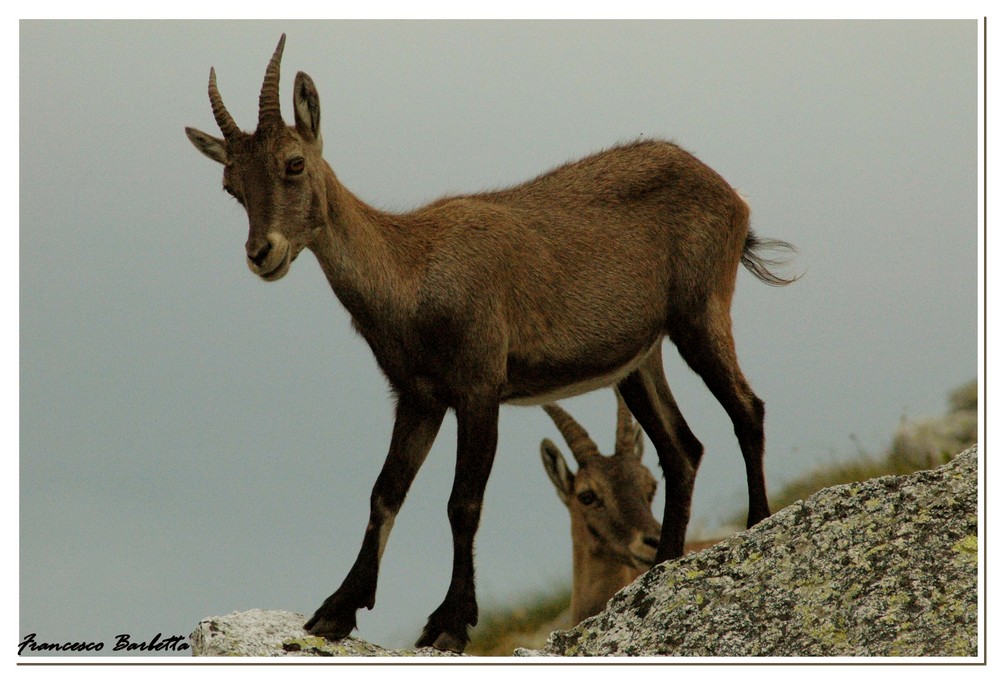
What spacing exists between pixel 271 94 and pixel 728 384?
13.0ft

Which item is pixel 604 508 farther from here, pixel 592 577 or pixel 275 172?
pixel 275 172

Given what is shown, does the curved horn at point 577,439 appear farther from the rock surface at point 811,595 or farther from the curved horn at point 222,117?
the curved horn at point 222,117

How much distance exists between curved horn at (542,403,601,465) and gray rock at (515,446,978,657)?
245 centimetres

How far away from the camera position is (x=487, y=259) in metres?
8.55

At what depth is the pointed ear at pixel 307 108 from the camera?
7863 millimetres

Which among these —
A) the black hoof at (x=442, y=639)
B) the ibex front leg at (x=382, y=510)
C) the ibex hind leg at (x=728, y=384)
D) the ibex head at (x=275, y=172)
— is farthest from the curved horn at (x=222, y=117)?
the ibex hind leg at (x=728, y=384)

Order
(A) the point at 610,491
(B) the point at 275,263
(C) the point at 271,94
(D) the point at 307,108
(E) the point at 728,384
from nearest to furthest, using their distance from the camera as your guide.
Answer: (B) the point at 275,263
(C) the point at 271,94
(D) the point at 307,108
(E) the point at 728,384
(A) the point at 610,491

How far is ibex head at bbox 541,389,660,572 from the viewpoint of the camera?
10258mm

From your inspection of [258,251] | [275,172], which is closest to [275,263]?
[258,251]

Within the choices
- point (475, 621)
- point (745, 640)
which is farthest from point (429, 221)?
point (745, 640)

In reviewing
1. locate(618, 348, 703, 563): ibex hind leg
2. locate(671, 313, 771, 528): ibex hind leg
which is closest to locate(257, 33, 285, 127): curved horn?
locate(671, 313, 771, 528): ibex hind leg

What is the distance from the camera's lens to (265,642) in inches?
317
